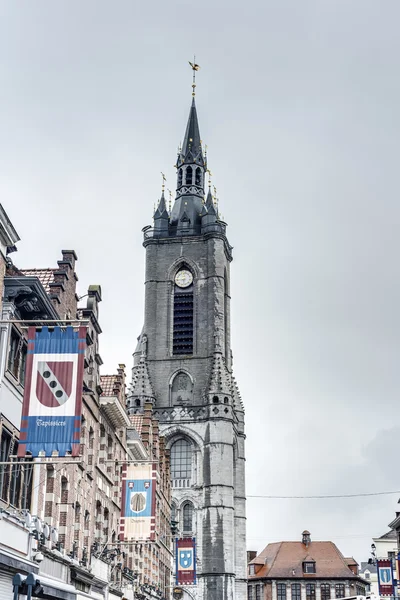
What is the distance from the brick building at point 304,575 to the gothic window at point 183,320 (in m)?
31.5

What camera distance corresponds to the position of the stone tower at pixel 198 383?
95.8m

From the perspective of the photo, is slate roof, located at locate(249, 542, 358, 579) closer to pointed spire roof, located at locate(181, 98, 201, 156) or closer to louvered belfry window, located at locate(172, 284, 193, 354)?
louvered belfry window, located at locate(172, 284, 193, 354)

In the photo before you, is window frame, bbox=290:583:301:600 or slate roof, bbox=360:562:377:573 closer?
window frame, bbox=290:583:301:600

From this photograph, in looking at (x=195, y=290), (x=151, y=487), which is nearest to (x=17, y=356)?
(x=151, y=487)

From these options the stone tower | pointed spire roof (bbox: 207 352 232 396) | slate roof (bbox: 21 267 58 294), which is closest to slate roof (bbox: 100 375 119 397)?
slate roof (bbox: 21 267 58 294)

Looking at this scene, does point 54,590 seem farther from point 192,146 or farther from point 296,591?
point 192,146

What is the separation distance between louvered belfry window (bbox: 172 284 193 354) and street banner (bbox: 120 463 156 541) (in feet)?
219

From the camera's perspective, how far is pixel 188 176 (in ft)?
386

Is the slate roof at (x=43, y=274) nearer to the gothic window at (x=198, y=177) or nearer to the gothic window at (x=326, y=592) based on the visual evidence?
the gothic window at (x=198, y=177)

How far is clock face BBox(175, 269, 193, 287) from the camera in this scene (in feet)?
354

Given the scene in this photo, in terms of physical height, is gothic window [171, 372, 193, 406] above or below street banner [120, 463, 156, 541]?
above

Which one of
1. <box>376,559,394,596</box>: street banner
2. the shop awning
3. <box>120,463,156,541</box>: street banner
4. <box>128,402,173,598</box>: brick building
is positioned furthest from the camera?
<box>376,559,394,596</box>: street banner

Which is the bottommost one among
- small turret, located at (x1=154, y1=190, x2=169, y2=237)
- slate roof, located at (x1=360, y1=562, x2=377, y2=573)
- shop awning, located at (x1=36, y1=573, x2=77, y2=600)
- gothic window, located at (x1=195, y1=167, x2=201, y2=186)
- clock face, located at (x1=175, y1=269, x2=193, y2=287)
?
shop awning, located at (x1=36, y1=573, x2=77, y2=600)

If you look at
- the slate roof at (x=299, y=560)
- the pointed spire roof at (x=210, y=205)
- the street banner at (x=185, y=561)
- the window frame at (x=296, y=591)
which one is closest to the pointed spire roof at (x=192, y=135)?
the pointed spire roof at (x=210, y=205)
